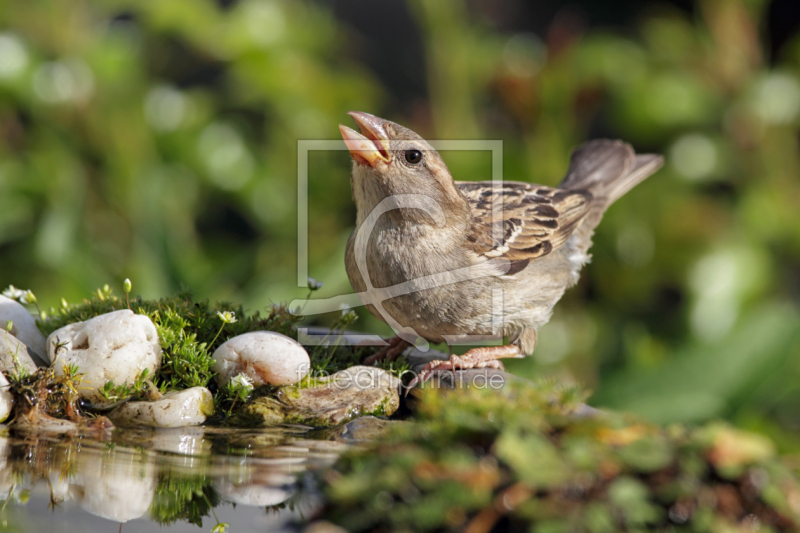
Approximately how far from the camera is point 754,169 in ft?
16.6

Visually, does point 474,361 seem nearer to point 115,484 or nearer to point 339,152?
point 115,484

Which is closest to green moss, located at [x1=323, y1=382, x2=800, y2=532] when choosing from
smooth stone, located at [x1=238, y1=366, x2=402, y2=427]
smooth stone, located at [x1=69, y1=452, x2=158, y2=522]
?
smooth stone, located at [x1=69, y1=452, x2=158, y2=522]

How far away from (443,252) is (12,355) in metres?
1.58

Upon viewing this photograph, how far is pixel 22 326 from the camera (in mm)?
2574

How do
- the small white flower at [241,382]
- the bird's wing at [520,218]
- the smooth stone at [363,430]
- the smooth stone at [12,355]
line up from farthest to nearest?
the bird's wing at [520,218], the small white flower at [241,382], the smooth stone at [12,355], the smooth stone at [363,430]

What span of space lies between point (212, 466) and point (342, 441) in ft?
1.25

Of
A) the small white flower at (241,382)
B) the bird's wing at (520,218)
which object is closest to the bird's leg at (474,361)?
the bird's wing at (520,218)

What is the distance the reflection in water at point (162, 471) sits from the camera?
5.54 ft

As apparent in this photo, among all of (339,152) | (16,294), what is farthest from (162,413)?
(339,152)

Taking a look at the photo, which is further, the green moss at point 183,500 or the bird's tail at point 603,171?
the bird's tail at point 603,171

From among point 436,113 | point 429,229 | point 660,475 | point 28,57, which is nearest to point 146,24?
point 28,57

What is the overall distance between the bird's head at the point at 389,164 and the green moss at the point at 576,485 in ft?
5.14

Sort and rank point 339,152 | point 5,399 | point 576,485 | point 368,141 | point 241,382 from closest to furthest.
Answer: point 576,485 → point 5,399 → point 241,382 → point 368,141 → point 339,152

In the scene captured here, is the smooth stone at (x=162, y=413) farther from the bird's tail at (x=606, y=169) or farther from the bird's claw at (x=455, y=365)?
the bird's tail at (x=606, y=169)
